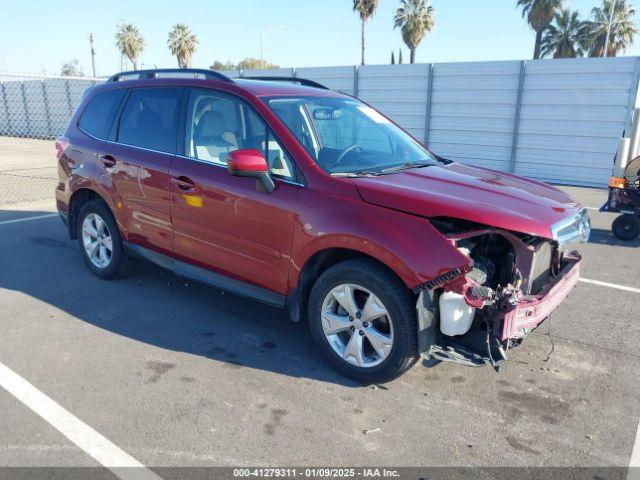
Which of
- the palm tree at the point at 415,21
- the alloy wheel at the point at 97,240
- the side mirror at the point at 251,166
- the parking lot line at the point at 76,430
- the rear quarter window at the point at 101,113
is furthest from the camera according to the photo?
the palm tree at the point at 415,21

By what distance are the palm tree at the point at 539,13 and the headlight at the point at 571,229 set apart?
33.6m

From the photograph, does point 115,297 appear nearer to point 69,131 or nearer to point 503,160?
point 69,131

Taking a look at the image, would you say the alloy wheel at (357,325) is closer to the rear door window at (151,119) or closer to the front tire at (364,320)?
the front tire at (364,320)

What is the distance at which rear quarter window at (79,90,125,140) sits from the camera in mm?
5121

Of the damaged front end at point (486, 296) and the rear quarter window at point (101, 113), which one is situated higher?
the rear quarter window at point (101, 113)

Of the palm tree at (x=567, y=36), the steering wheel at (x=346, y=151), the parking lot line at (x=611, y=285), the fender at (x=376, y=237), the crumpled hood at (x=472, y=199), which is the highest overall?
the palm tree at (x=567, y=36)

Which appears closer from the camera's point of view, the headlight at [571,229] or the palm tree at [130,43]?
the headlight at [571,229]

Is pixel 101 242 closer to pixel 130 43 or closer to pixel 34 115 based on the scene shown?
pixel 34 115

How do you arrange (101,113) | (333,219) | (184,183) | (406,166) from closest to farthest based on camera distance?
(333,219)
(406,166)
(184,183)
(101,113)

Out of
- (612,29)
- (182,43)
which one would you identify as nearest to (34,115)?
→ (182,43)

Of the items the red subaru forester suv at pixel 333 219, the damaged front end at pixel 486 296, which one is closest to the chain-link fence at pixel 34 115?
the red subaru forester suv at pixel 333 219

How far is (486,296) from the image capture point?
3078 millimetres

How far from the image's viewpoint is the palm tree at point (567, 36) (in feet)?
112

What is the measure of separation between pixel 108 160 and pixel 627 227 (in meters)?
6.92
